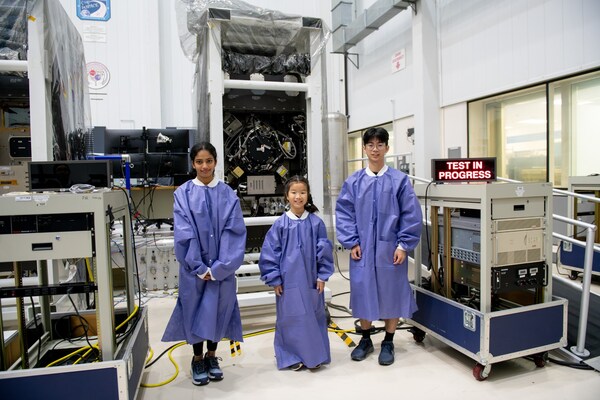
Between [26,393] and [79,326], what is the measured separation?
2.71 ft

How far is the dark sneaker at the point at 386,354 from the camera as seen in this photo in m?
2.31

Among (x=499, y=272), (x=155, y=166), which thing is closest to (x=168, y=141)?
(x=155, y=166)

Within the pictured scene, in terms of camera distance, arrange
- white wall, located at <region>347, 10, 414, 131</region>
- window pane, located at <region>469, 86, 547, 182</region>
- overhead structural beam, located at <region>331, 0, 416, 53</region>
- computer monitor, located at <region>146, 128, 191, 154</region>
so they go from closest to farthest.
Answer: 1. computer monitor, located at <region>146, 128, 191, 154</region>
2. window pane, located at <region>469, 86, 547, 182</region>
3. overhead structural beam, located at <region>331, 0, 416, 53</region>
4. white wall, located at <region>347, 10, 414, 131</region>

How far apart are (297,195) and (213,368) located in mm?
1084

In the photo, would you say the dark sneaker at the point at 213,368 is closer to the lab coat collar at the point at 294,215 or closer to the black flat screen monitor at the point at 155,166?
the lab coat collar at the point at 294,215

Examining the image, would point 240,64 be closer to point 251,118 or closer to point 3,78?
point 251,118

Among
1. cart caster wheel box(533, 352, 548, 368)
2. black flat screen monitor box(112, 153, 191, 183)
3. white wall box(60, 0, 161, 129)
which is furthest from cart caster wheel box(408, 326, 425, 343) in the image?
white wall box(60, 0, 161, 129)

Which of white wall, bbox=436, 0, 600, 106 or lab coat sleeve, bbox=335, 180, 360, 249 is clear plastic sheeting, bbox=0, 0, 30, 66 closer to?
lab coat sleeve, bbox=335, 180, 360, 249

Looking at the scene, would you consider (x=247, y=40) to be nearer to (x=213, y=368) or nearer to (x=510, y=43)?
(x=213, y=368)

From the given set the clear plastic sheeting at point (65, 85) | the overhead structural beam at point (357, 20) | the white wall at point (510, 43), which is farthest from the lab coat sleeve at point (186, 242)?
the overhead structural beam at point (357, 20)

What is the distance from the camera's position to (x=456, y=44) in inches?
225

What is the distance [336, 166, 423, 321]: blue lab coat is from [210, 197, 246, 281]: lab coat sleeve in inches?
25.2

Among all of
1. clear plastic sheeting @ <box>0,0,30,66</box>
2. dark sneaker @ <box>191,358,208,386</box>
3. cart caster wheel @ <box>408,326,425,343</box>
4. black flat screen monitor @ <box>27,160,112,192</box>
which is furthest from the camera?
clear plastic sheeting @ <box>0,0,30,66</box>

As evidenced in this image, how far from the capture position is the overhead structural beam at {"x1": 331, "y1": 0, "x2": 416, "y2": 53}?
247 inches
